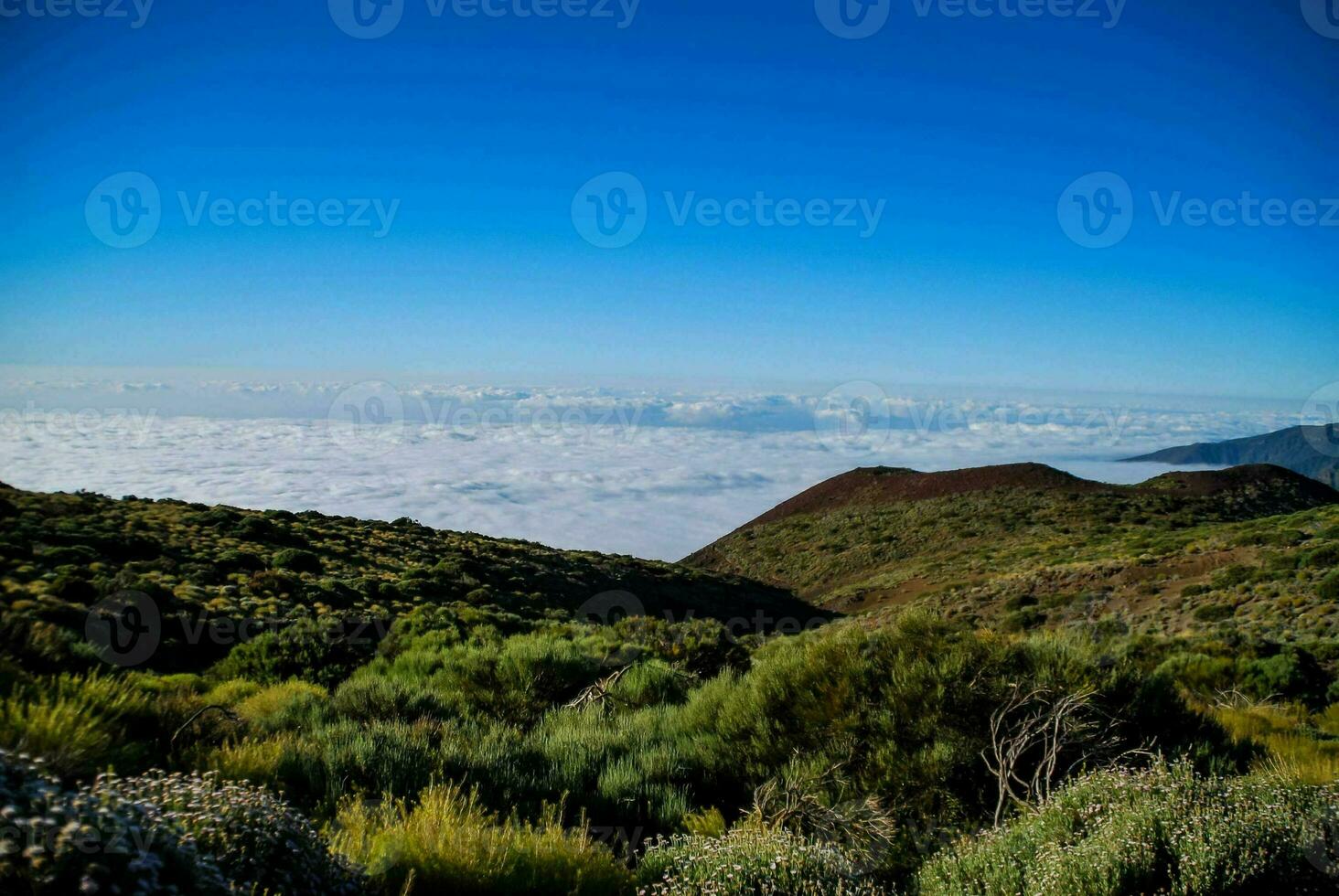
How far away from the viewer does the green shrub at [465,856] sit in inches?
146

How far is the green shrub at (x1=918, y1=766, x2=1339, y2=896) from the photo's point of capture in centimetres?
381

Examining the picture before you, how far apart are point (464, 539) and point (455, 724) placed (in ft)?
99.3

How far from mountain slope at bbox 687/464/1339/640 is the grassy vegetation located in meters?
13.6

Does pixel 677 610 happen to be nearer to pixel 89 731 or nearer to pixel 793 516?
pixel 89 731

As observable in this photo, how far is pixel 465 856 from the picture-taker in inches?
152

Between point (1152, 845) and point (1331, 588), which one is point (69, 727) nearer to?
point (1152, 845)

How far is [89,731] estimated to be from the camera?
12.7 feet

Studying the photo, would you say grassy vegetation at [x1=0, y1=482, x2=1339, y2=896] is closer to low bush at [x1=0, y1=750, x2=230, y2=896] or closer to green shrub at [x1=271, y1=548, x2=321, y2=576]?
low bush at [x1=0, y1=750, x2=230, y2=896]

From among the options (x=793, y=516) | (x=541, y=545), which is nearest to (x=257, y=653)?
(x=541, y=545)

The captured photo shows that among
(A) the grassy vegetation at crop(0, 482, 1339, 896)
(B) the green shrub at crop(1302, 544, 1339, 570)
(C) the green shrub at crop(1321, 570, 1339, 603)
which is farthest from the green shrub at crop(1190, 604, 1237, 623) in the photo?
(A) the grassy vegetation at crop(0, 482, 1339, 896)

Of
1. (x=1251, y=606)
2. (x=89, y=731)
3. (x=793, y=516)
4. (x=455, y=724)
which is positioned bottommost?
(x=793, y=516)

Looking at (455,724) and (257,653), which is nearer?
(455,724)

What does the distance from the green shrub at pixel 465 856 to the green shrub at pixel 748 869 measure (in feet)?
0.91

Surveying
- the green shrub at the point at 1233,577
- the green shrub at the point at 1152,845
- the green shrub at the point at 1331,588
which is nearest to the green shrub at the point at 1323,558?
the green shrub at the point at 1233,577
